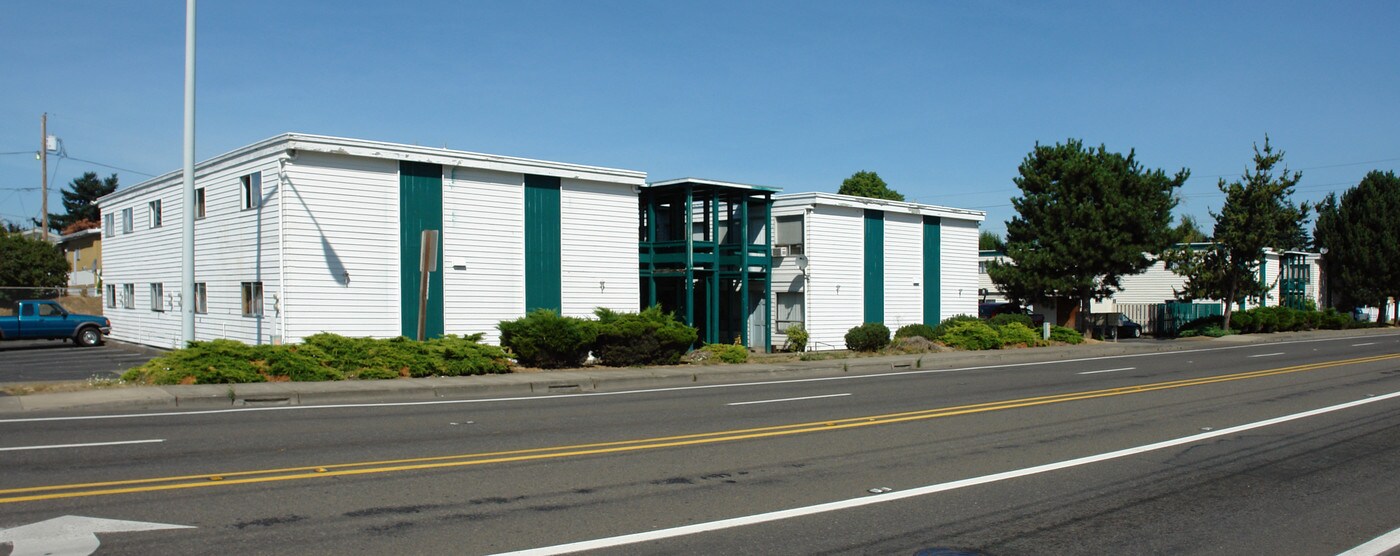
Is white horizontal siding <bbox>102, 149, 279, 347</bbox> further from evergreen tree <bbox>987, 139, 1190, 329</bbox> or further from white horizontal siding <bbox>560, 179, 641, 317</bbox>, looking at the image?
evergreen tree <bbox>987, 139, 1190, 329</bbox>

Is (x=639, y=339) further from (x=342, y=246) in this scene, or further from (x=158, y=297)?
(x=158, y=297)

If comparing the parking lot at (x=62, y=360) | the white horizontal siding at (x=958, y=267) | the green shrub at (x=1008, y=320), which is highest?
the white horizontal siding at (x=958, y=267)

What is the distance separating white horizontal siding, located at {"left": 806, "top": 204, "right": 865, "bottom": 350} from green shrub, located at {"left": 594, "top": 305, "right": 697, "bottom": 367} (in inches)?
429

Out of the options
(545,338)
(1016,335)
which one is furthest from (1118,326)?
(545,338)

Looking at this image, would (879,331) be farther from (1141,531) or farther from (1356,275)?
(1356,275)

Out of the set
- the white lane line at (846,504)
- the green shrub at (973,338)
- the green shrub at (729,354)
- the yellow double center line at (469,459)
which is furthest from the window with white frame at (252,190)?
the green shrub at (973,338)

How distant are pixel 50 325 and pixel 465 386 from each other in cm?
2178

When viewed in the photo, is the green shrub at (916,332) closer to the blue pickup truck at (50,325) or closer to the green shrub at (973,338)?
the green shrub at (973,338)

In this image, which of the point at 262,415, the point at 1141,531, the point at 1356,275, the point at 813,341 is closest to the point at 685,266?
the point at 813,341

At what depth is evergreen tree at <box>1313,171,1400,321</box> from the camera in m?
60.8

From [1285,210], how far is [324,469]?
4810 centimetres

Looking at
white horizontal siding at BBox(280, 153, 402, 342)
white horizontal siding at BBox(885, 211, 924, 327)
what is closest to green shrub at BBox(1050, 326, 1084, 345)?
white horizontal siding at BBox(885, 211, 924, 327)

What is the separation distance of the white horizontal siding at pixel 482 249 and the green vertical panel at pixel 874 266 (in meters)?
14.5

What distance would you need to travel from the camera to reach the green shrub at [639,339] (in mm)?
23719
